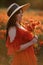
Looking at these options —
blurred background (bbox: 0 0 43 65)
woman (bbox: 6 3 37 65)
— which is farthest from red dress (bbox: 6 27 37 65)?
blurred background (bbox: 0 0 43 65)

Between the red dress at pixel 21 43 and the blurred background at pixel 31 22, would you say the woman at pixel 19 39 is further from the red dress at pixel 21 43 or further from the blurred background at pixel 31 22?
the blurred background at pixel 31 22

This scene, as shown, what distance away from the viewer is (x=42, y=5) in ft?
7.05

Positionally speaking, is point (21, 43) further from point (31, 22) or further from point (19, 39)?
point (31, 22)

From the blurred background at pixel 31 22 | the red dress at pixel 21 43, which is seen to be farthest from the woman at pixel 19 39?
the blurred background at pixel 31 22

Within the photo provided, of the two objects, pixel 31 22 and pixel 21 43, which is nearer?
pixel 21 43

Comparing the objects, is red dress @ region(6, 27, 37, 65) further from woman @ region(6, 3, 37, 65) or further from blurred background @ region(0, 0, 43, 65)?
blurred background @ region(0, 0, 43, 65)

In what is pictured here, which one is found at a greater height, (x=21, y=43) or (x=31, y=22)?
(x=21, y=43)

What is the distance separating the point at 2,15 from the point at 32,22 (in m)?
0.26

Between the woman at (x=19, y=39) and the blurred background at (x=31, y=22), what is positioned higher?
the woman at (x=19, y=39)

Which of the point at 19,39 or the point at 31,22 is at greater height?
the point at 19,39

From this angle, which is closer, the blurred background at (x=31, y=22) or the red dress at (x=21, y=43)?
the red dress at (x=21, y=43)

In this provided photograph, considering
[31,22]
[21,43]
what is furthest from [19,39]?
[31,22]

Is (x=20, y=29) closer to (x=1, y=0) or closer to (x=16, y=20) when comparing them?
(x=16, y=20)

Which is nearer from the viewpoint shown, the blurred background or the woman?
the woman
